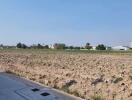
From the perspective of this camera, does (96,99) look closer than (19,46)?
Yes

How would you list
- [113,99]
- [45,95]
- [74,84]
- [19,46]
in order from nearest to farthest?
[113,99] → [45,95] → [74,84] → [19,46]

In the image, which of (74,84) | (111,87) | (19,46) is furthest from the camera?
(19,46)

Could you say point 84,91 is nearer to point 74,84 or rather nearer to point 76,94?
point 76,94

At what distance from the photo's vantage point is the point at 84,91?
539 inches

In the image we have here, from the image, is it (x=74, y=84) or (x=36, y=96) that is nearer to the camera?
(x=36, y=96)

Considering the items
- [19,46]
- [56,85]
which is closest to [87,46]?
[19,46]

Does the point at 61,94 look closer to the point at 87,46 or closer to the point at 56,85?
the point at 56,85

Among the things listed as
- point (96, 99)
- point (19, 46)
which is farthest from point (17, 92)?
point (19, 46)

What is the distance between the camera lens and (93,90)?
13.7 metres

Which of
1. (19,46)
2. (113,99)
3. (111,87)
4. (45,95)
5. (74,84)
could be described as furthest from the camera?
(19,46)

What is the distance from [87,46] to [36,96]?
168m

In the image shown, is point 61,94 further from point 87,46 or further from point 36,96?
point 87,46

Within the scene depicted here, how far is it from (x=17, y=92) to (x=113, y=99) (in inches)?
151

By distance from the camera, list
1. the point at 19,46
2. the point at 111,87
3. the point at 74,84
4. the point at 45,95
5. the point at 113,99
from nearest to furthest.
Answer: the point at 113,99
the point at 45,95
the point at 111,87
the point at 74,84
the point at 19,46
